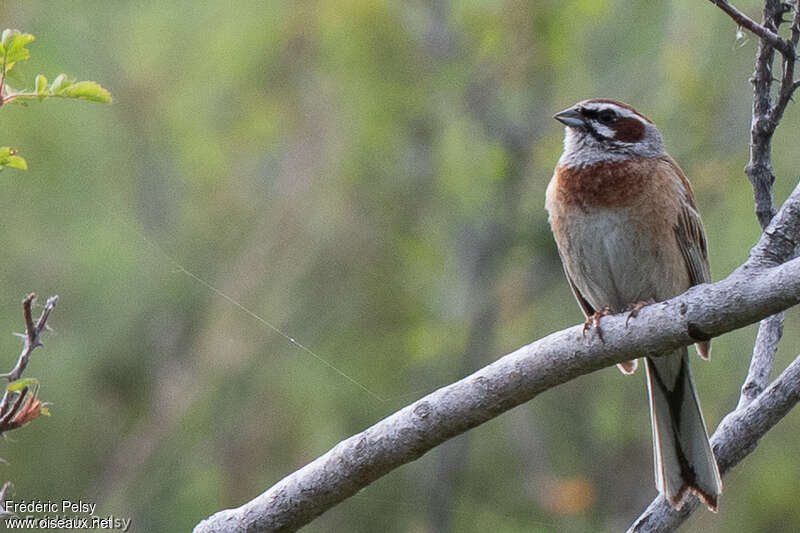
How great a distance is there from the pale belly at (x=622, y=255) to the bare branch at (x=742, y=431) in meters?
0.95

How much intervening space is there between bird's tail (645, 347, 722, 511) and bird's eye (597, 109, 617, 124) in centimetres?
110

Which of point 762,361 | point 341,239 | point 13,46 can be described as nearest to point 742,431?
point 762,361

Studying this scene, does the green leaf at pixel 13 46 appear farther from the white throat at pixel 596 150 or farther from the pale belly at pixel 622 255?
the white throat at pixel 596 150

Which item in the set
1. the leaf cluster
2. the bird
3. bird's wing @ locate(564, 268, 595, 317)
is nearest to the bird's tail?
the bird

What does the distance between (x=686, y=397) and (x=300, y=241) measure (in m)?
2.97

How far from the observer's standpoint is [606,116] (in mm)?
5020

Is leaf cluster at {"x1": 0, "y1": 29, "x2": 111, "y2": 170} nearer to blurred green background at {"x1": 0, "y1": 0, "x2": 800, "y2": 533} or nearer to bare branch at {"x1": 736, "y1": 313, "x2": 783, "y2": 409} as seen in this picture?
bare branch at {"x1": 736, "y1": 313, "x2": 783, "y2": 409}

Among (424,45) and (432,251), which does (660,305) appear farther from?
(424,45)

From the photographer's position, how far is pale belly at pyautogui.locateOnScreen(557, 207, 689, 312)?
15.3 feet

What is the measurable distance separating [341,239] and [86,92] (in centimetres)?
460

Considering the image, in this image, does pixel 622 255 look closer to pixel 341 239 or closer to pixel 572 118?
pixel 572 118

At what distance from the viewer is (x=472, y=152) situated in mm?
7238

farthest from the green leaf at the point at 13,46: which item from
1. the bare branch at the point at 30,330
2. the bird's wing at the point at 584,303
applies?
the bird's wing at the point at 584,303

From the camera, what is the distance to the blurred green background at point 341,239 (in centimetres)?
640
